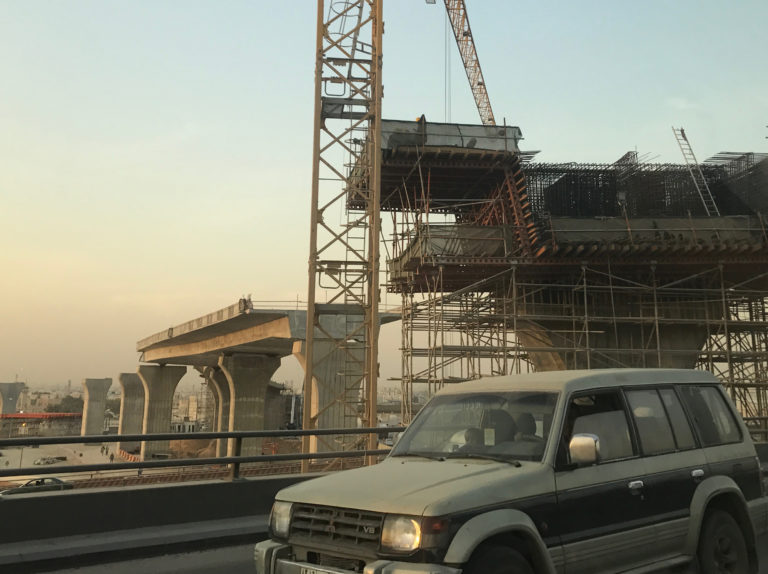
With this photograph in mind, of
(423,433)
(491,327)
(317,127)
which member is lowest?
(423,433)

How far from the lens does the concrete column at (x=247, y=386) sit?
54.2m

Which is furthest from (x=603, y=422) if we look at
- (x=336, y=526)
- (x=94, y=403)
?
(x=94, y=403)

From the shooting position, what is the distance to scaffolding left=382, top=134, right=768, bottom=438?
91.6 ft

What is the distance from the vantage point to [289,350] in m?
50.1

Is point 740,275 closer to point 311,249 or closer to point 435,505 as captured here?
point 311,249

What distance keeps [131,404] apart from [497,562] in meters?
81.2

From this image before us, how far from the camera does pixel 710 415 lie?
6.10 metres

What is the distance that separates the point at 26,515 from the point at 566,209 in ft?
98.6

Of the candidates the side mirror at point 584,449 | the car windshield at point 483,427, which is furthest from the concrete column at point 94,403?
the side mirror at point 584,449

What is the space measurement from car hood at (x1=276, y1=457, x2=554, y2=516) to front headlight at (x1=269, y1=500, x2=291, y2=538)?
0.06 metres

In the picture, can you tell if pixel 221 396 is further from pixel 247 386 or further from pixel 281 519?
pixel 281 519

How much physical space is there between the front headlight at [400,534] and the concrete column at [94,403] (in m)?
81.3

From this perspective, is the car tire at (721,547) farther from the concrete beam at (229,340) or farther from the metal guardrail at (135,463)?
the concrete beam at (229,340)

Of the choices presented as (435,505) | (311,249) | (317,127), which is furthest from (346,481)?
(317,127)
